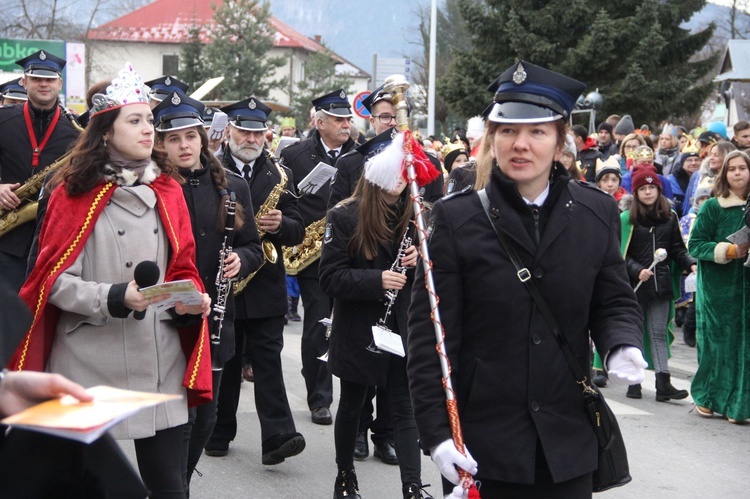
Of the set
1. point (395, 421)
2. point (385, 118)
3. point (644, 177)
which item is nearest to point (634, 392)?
point (644, 177)

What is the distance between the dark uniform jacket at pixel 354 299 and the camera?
608 cm

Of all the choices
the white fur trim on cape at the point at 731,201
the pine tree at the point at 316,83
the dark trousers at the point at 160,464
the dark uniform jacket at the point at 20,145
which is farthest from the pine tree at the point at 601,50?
the pine tree at the point at 316,83

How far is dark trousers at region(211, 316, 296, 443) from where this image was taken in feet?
23.0

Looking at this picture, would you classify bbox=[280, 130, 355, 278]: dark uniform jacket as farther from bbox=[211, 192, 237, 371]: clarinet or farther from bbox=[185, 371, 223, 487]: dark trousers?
bbox=[185, 371, 223, 487]: dark trousers

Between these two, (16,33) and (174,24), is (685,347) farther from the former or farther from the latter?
(174,24)

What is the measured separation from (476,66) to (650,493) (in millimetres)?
30483

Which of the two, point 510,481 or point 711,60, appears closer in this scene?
point 510,481

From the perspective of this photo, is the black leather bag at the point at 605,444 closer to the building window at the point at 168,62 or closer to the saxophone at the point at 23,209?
the saxophone at the point at 23,209

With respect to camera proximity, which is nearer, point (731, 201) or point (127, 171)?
point (127, 171)

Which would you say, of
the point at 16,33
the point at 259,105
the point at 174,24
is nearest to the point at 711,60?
the point at 259,105

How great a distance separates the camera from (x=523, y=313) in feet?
11.8

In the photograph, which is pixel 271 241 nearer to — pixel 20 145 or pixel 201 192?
pixel 201 192

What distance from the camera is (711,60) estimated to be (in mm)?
36531

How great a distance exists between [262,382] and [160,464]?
258cm
